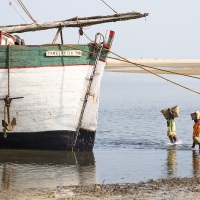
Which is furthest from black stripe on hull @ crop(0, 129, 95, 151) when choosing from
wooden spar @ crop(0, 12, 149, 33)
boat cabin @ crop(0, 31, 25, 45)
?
wooden spar @ crop(0, 12, 149, 33)

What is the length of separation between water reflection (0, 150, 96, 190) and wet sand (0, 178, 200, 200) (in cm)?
73

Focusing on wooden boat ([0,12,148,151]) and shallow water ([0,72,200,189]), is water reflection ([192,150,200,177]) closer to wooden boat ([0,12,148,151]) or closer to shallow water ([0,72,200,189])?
shallow water ([0,72,200,189])

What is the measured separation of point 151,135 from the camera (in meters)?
21.9

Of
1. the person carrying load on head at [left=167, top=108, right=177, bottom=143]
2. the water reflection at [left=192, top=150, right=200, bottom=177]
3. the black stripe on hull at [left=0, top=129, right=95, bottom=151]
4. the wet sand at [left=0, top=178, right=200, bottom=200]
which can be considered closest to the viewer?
the wet sand at [left=0, top=178, right=200, bottom=200]

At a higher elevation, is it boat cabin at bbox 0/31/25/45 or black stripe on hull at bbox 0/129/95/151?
boat cabin at bbox 0/31/25/45

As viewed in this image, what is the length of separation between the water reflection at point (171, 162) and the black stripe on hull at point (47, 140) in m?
2.38

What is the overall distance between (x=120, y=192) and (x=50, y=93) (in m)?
5.47

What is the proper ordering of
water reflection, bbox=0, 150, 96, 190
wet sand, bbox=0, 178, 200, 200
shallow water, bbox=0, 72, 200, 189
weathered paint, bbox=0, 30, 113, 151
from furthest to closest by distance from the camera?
weathered paint, bbox=0, 30, 113, 151 < shallow water, bbox=0, 72, 200, 189 < water reflection, bbox=0, 150, 96, 190 < wet sand, bbox=0, 178, 200, 200

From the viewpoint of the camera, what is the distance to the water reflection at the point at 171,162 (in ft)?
46.5

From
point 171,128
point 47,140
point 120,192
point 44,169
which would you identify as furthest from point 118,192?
point 171,128

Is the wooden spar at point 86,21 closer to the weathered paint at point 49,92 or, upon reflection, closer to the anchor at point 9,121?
the weathered paint at point 49,92

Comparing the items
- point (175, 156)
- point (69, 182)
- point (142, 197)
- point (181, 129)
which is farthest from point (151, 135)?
point (142, 197)

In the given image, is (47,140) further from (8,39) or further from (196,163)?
(196,163)

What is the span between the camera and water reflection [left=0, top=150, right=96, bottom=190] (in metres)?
12.8
